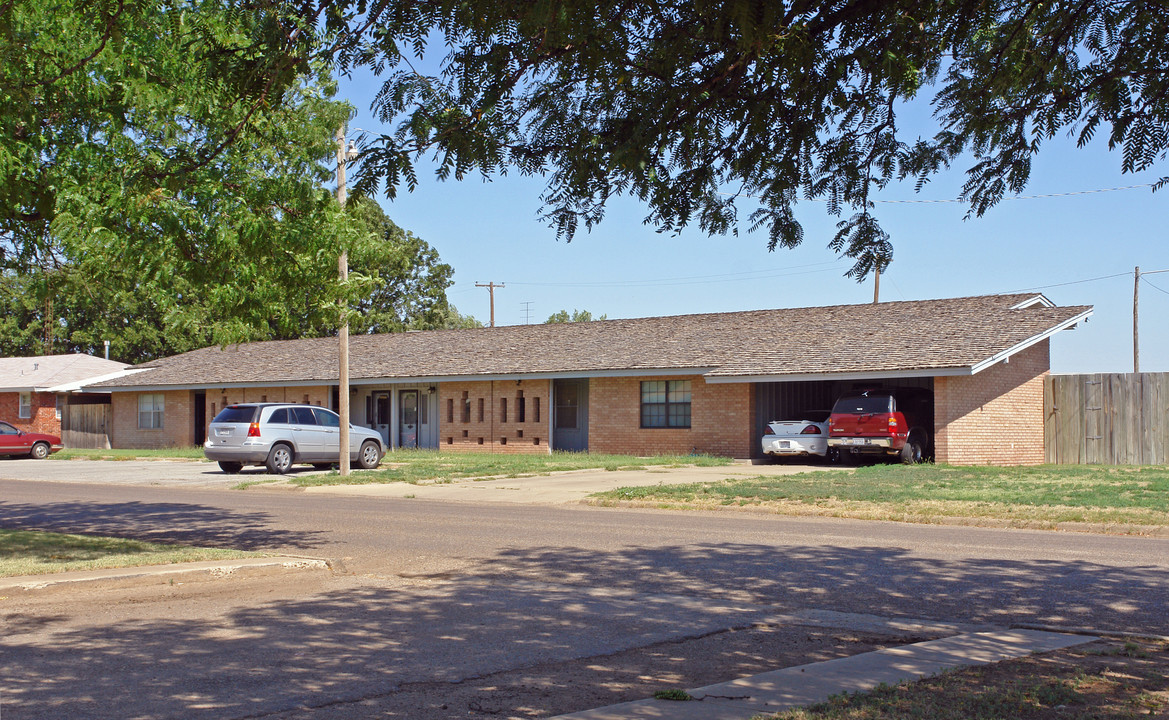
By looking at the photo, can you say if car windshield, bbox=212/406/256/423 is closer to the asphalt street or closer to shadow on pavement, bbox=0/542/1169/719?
the asphalt street

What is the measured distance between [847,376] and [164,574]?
65.9 ft

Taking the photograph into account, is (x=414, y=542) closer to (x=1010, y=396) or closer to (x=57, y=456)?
(x=1010, y=396)

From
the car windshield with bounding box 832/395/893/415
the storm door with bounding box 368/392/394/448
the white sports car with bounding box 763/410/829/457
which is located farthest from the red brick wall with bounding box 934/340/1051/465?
the storm door with bounding box 368/392/394/448

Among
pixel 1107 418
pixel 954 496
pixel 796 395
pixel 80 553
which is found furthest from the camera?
pixel 796 395

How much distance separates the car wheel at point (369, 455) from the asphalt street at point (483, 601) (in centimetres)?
1104

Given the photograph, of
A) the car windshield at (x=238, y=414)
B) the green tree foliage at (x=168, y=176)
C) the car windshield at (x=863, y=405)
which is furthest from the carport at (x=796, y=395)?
the green tree foliage at (x=168, y=176)

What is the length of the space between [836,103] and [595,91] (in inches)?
69.9

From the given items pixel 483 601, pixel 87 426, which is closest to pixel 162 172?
pixel 483 601

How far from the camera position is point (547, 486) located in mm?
20484

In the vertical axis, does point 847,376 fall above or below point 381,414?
above

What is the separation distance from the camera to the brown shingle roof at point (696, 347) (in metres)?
26.8

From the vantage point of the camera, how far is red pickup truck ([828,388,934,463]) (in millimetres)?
25188

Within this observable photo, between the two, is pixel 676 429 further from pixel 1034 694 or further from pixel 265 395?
pixel 1034 694

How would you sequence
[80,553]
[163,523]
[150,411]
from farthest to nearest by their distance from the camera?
[150,411], [163,523], [80,553]
